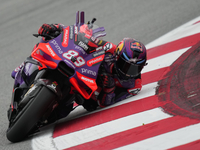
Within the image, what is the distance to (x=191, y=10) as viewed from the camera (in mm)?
7828

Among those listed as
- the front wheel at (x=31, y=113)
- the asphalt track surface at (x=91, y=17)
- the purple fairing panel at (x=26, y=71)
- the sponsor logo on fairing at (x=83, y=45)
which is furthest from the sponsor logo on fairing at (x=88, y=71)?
the asphalt track surface at (x=91, y=17)

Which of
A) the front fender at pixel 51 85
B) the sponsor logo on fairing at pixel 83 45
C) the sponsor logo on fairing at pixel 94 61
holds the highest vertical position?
the sponsor logo on fairing at pixel 83 45

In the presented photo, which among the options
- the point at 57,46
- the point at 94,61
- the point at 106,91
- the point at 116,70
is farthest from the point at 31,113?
the point at 116,70

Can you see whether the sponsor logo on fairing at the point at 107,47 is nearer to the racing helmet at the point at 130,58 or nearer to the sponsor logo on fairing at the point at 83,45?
the racing helmet at the point at 130,58

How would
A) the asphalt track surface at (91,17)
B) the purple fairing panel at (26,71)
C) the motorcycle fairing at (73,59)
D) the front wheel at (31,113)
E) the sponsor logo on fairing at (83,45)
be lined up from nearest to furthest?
the front wheel at (31,113)
the motorcycle fairing at (73,59)
the sponsor logo on fairing at (83,45)
the purple fairing panel at (26,71)
the asphalt track surface at (91,17)

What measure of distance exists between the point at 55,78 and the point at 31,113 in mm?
577

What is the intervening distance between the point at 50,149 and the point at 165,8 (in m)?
5.69

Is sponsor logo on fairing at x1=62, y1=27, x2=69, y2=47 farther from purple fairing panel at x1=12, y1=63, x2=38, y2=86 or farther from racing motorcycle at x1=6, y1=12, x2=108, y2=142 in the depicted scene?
purple fairing panel at x1=12, y1=63, x2=38, y2=86

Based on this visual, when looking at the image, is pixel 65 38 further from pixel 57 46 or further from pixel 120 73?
pixel 120 73

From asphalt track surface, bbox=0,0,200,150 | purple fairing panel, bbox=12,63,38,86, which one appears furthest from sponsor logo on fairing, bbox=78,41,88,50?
asphalt track surface, bbox=0,0,200,150

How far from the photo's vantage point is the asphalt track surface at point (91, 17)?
7.38 meters

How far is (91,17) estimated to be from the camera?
8.62 meters

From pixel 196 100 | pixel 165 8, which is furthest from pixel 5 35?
pixel 196 100

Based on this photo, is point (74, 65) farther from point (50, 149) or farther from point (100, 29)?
point (50, 149)
